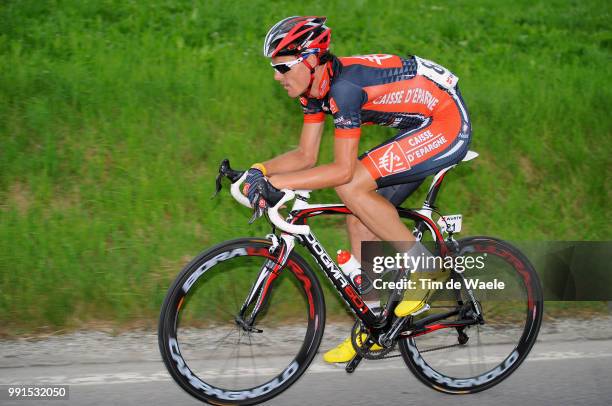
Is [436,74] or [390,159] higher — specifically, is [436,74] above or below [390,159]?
above

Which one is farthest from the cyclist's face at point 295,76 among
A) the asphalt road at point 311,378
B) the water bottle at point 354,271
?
the asphalt road at point 311,378

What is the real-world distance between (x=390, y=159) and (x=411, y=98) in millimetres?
392

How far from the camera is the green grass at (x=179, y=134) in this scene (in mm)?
5461

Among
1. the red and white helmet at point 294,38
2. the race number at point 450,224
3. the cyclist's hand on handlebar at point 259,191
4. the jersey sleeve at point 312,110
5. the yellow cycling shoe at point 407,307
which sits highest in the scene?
the red and white helmet at point 294,38

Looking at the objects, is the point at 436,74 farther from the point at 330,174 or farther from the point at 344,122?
the point at 330,174

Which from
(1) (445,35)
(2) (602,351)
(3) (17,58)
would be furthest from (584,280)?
(3) (17,58)

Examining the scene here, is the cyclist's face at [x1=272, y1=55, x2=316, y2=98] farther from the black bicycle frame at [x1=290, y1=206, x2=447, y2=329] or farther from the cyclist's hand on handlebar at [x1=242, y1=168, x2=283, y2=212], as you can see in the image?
the black bicycle frame at [x1=290, y1=206, x2=447, y2=329]

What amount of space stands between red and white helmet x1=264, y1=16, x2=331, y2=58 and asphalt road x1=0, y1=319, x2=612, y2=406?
1.83 meters

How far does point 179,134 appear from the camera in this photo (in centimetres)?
674

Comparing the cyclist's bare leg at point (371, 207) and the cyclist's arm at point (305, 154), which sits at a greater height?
the cyclist's arm at point (305, 154)

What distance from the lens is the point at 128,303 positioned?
16.8 ft

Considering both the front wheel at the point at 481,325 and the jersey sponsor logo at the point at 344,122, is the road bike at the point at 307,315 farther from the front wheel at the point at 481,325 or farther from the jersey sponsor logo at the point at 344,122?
the jersey sponsor logo at the point at 344,122

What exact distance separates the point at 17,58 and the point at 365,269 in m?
4.60

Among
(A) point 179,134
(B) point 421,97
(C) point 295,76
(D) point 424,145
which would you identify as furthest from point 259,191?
(A) point 179,134
